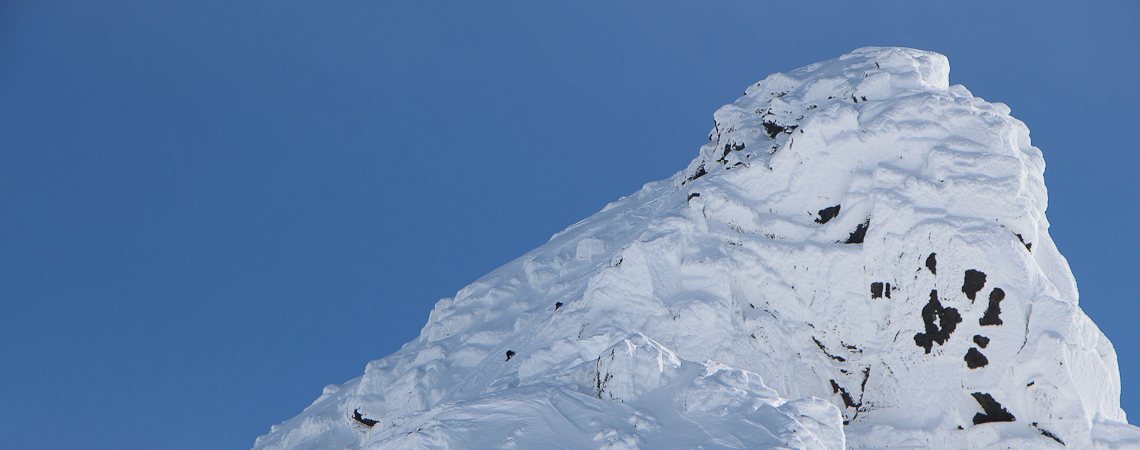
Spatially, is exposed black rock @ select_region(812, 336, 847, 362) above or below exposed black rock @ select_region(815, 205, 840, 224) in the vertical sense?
below

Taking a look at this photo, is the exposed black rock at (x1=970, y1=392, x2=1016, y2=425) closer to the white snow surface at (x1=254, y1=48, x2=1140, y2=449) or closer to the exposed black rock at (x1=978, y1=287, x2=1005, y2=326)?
the white snow surface at (x1=254, y1=48, x2=1140, y2=449)

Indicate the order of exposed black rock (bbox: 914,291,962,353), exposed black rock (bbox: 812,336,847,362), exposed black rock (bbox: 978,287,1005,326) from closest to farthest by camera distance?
exposed black rock (bbox: 978,287,1005,326)
exposed black rock (bbox: 914,291,962,353)
exposed black rock (bbox: 812,336,847,362)

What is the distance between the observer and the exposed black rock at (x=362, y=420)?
39281 millimetres

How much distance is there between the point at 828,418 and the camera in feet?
75.1

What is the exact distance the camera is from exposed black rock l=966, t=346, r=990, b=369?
32.3 metres

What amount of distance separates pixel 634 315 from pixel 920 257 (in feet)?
30.9

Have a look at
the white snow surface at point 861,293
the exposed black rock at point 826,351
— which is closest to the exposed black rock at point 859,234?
the white snow surface at point 861,293

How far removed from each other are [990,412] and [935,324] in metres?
3.13

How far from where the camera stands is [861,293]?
113 feet

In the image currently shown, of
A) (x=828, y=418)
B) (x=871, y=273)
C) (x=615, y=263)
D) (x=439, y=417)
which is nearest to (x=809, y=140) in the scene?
(x=871, y=273)

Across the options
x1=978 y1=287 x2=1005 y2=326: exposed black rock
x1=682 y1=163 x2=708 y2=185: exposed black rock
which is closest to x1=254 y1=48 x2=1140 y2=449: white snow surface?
x1=978 y1=287 x2=1005 y2=326: exposed black rock

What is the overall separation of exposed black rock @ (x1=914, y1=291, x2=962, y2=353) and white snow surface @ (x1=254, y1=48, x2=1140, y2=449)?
0.05 meters

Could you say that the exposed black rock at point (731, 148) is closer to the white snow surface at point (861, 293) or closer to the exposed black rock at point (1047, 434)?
the white snow surface at point (861, 293)

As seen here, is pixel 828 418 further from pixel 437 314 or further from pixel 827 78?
pixel 437 314
